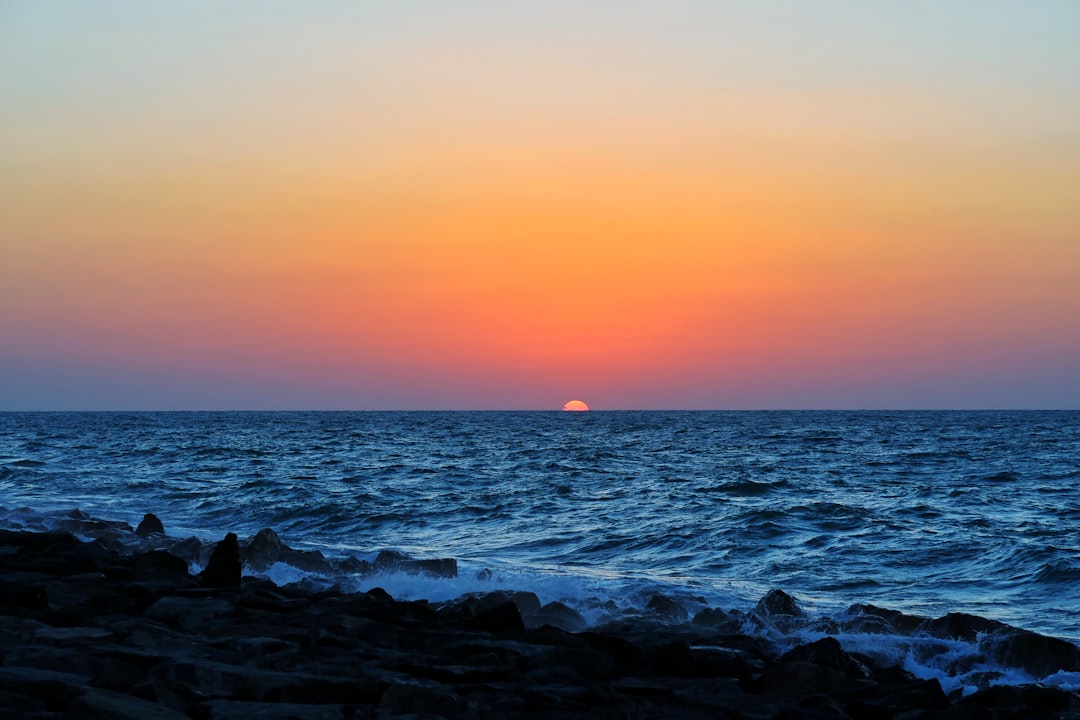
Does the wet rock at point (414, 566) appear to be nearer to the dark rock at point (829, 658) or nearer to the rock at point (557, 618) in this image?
the rock at point (557, 618)

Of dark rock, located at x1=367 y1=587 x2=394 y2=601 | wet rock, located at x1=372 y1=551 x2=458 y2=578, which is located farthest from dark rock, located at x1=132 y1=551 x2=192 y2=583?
wet rock, located at x1=372 y1=551 x2=458 y2=578

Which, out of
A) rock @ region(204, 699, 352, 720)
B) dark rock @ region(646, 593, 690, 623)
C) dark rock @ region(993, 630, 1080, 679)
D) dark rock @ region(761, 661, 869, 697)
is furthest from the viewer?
dark rock @ region(646, 593, 690, 623)

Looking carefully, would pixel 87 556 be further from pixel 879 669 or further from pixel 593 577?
pixel 879 669

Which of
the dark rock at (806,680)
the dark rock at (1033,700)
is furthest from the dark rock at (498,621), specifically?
the dark rock at (1033,700)

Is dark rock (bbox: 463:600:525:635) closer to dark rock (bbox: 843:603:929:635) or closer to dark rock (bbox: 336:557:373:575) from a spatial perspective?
dark rock (bbox: 843:603:929:635)

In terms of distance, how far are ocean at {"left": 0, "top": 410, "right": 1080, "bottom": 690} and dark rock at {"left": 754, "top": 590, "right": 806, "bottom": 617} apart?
470 mm

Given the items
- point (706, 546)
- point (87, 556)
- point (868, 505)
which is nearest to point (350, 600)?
point (87, 556)

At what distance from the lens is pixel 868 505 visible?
1036 inches

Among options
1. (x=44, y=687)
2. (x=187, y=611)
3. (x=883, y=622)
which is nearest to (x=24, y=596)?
(x=187, y=611)

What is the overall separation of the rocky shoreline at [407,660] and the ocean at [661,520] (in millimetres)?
1181

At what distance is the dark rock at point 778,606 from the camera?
12.5 m

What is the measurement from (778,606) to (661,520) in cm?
1082

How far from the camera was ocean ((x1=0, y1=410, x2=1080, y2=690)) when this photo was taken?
573 inches

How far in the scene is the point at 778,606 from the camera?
12594 mm
